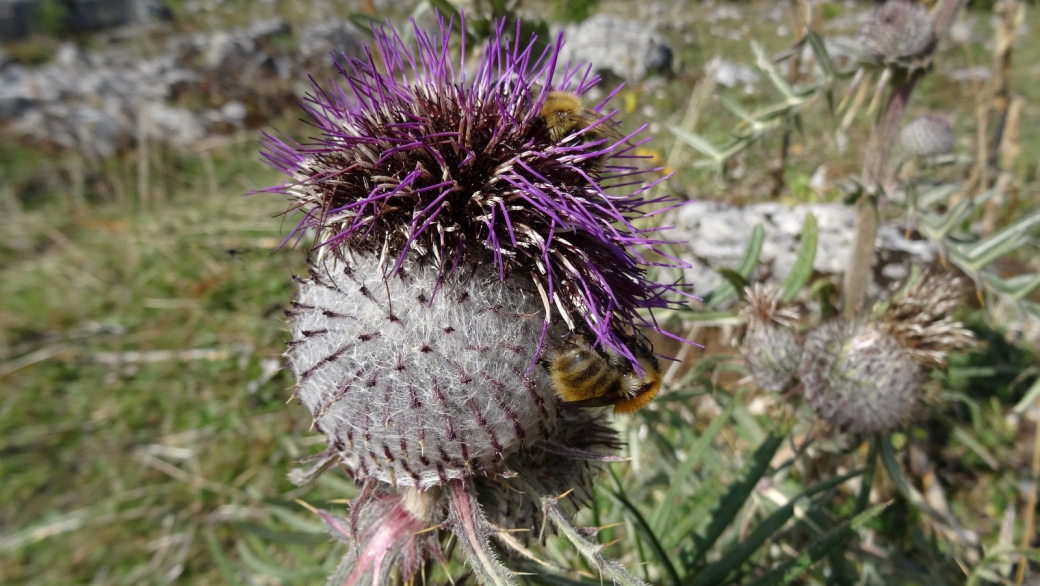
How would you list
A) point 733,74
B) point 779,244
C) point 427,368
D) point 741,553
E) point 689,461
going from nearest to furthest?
point 427,368 → point 741,553 → point 689,461 → point 779,244 → point 733,74

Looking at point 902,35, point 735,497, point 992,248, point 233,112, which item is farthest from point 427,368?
point 233,112

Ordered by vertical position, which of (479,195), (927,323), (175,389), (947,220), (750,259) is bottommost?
(175,389)

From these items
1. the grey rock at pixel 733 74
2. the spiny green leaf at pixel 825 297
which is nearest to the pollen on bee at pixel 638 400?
the spiny green leaf at pixel 825 297

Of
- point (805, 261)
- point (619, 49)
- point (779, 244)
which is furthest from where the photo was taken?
point (619, 49)

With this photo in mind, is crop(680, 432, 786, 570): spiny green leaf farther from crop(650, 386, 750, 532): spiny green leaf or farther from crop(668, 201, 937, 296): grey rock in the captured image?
crop(668, 201, 937, 296): grey rock

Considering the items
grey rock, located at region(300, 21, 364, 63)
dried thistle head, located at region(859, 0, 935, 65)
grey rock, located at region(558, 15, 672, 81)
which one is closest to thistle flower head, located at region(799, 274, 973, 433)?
dried thistle head, located at region(859, 0, 935, 65)

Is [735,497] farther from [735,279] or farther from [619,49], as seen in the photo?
[619,49]

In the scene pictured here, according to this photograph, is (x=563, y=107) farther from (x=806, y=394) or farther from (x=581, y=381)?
(x=806, y=394)

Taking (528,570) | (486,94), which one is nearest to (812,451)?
(528,570)
